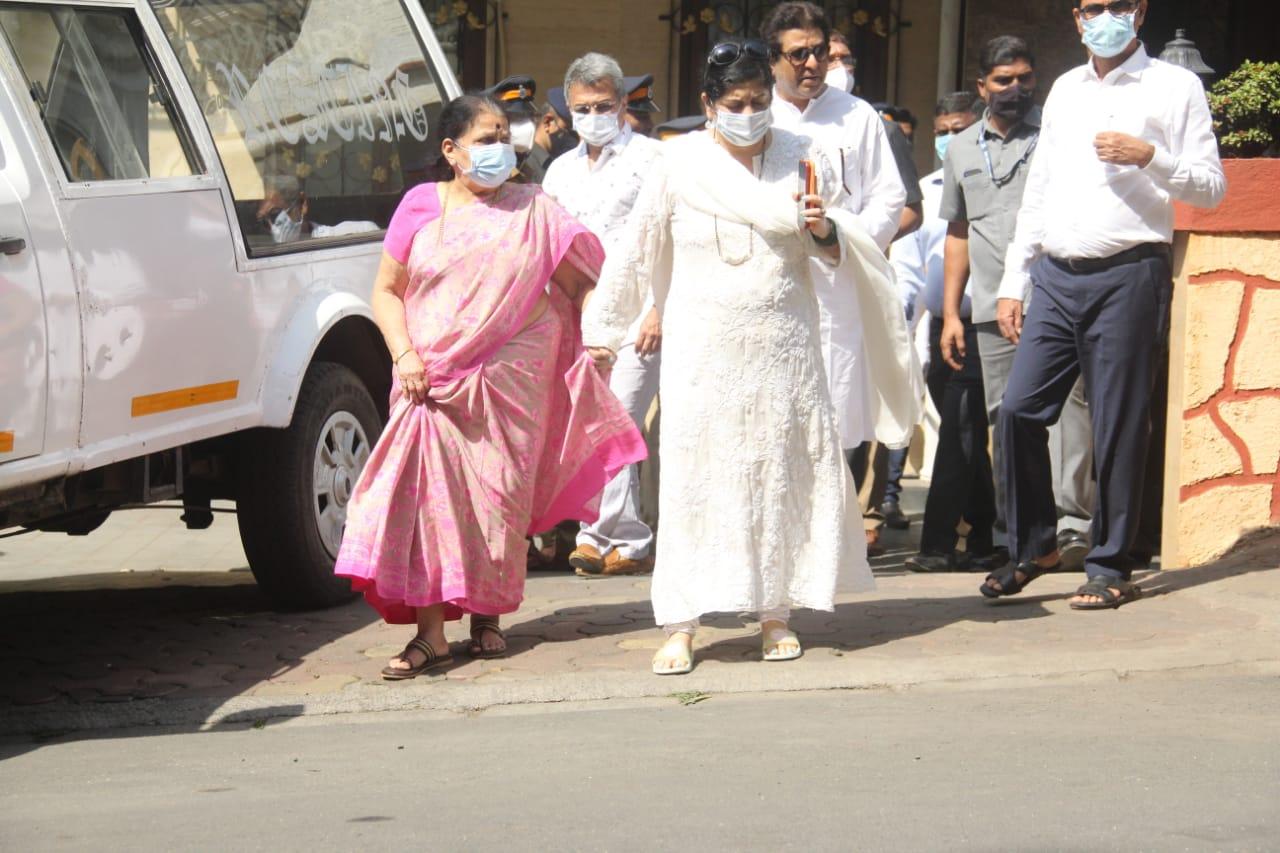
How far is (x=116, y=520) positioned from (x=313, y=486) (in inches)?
148

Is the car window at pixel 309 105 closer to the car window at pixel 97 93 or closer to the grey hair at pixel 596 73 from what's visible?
the car window at pixel 97 93

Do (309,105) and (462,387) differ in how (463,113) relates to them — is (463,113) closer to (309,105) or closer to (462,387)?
(462,387)

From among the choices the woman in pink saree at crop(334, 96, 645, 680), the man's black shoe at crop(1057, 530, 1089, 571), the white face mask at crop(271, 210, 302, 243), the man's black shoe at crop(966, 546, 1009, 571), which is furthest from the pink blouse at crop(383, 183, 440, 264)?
the man's black shoe at crop(966, 546, 1009, 571)

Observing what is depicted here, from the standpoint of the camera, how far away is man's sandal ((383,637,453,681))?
611cm

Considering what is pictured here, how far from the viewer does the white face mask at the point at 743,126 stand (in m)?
5.88

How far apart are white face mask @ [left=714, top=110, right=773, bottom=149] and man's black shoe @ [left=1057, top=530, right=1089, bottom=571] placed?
2.55 meters

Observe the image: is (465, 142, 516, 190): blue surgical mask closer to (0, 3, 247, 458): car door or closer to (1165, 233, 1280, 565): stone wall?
(0, 3, 247, 458): car door

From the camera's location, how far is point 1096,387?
6680mm

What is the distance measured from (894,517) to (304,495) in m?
3.78

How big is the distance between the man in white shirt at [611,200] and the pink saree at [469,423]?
1.60 metres

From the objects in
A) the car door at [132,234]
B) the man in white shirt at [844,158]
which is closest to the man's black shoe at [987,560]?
the man in white shirt at [844,158]

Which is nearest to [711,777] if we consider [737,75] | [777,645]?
[777,645]

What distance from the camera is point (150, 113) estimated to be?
21.3 feet

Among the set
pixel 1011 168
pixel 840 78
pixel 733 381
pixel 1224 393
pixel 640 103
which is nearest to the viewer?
pixel 733 381
